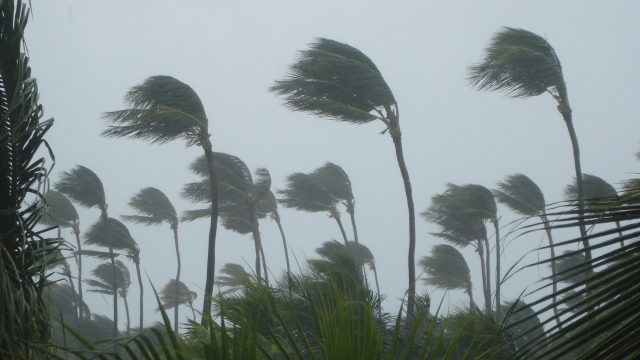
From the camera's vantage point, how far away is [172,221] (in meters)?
36.6

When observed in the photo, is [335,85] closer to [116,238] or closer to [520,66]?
[520,66]

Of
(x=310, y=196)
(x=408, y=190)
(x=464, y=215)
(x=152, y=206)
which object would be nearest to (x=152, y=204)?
(x=152, y=206)

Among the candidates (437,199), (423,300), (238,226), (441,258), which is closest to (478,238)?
(437,199)

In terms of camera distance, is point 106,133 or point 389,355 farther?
point 106,133

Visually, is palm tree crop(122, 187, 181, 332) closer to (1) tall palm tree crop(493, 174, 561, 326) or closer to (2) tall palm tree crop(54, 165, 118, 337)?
(2) tall palm tree crop(54, 165, 118, 337)

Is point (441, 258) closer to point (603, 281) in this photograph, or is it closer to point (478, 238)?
point (478, 238)

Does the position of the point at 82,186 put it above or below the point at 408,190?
above

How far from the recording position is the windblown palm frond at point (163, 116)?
15164 millimetres

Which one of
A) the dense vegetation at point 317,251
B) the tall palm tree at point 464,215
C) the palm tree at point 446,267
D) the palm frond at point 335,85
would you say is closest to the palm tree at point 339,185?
the dense vegetation at point 317,251

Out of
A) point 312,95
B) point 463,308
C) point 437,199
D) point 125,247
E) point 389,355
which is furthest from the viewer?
point 125,247

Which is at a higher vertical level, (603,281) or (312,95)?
(312,95)

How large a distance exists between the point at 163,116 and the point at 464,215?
19837 millimetres

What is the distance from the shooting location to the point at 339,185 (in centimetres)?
3234

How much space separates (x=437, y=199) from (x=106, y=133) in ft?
68.2
